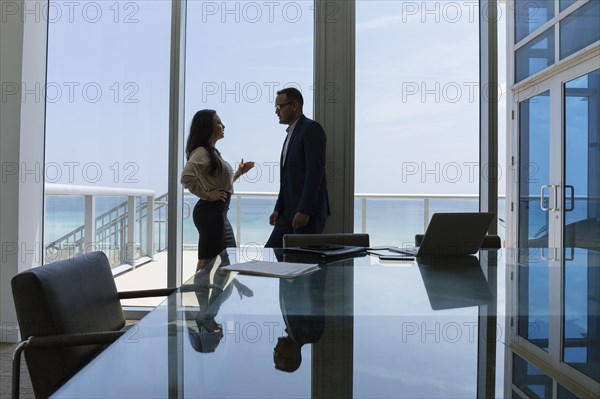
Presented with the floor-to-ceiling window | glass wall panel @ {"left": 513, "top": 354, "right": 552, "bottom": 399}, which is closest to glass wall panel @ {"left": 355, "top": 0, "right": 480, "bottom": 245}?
the floor-to-ceiling window

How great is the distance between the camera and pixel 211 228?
10.7 feet

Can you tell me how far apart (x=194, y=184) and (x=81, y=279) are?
1.82m

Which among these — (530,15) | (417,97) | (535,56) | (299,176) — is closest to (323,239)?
(299,176)

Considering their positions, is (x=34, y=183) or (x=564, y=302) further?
(x=34, y=183)

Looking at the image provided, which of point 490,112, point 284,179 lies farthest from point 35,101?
point 490,112

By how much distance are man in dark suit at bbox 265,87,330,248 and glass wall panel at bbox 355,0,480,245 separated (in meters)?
0.57

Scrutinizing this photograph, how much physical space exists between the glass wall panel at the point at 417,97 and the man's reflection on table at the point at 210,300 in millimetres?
2173

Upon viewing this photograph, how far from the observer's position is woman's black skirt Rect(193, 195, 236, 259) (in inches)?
128

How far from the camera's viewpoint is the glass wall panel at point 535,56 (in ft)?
14.0

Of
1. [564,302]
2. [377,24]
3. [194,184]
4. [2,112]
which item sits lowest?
[564,302]

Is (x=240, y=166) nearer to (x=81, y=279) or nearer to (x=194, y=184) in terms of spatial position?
(x=194, y=184)

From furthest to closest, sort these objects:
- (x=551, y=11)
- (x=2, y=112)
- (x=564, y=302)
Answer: (x=551, y=11) → (x=2, y=112) → (x=564, y=302)

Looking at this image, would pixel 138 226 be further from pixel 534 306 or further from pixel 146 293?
pixel 534 306

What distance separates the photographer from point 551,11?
13.9 ft
